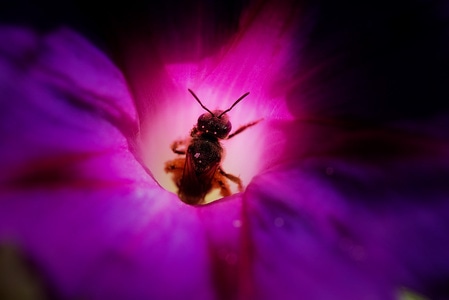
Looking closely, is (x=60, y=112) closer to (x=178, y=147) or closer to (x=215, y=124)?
(x=215, y=124)

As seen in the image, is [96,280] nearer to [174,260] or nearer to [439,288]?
[174,260]

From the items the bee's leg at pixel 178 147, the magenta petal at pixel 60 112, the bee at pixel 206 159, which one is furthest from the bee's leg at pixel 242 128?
the magenta petal at pixel 60 112

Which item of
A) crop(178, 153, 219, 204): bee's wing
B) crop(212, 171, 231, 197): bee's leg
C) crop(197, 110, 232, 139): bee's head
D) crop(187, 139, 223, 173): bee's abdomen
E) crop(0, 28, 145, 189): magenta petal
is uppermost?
crop(0, 28, 145, 189): magenta petal

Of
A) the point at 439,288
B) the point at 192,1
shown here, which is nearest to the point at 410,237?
the point at 439,288

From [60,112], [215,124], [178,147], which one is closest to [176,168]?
[178,147]

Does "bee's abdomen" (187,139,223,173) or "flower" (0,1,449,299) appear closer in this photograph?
"flower" (0,1,449,299)

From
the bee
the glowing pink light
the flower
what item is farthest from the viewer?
the bee

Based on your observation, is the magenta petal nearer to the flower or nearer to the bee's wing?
the flower

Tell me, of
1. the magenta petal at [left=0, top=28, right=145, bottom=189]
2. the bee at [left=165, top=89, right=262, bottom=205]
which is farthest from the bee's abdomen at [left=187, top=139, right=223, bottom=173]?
the magenta petal at [left=0, top=28, right=145, bottom=189]
